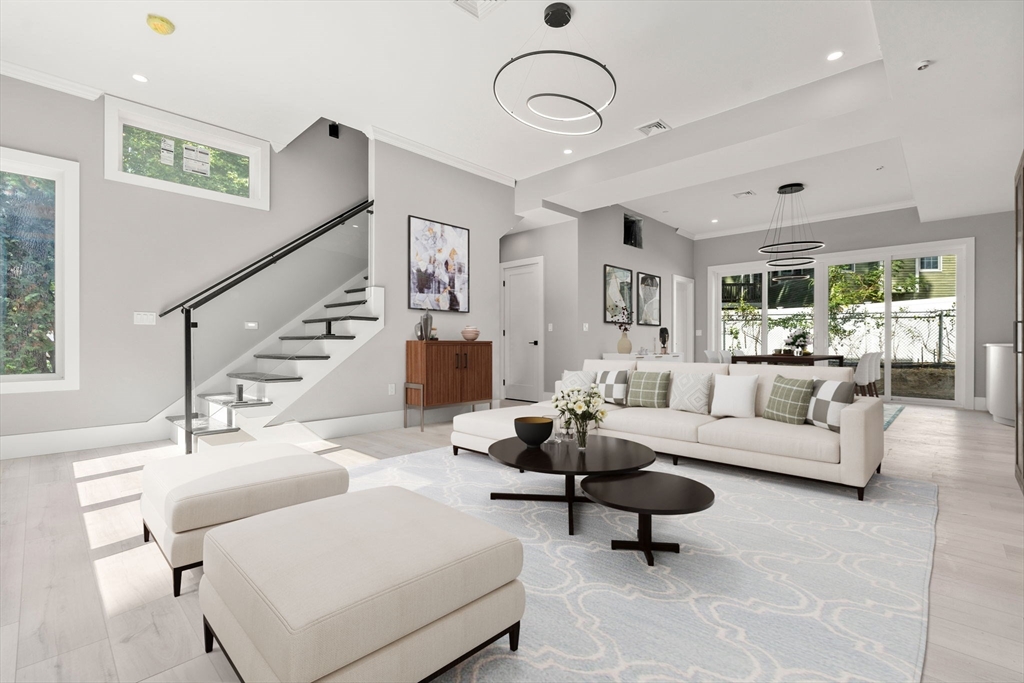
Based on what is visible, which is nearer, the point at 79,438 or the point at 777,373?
the point at 777,373

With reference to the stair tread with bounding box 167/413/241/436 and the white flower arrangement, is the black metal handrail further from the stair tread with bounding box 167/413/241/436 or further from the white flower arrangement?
the white flower arrangement

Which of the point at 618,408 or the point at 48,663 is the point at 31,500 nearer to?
the point at 48,663

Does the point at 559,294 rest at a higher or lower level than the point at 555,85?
lower

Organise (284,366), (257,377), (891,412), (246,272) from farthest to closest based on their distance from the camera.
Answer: (891,412)
(284,366)
(246,272)
(257,377)

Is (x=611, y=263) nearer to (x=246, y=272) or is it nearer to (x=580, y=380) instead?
(x=580, y=380)

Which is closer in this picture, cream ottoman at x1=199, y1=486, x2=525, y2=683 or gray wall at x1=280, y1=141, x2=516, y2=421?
cream ottoman at x1=199, y1=486, x2=525, y2=683

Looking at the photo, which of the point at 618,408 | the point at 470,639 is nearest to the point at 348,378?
the point at 618,408

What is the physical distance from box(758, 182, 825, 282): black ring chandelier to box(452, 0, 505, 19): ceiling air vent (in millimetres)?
4847

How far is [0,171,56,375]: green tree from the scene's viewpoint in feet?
12.6

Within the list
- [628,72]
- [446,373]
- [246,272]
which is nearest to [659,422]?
[446,373]

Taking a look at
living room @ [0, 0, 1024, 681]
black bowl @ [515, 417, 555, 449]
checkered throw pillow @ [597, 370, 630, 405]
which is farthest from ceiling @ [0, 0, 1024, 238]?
black bowl @ [515, 417, 555, 449]

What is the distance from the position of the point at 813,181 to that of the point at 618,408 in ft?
15.0

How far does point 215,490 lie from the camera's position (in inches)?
70.4

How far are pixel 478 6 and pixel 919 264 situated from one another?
7.59 metres
